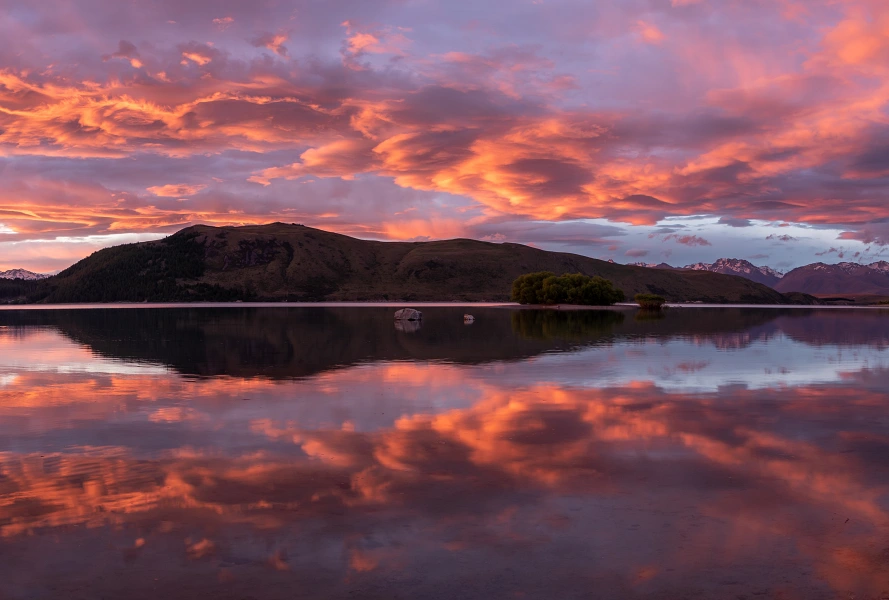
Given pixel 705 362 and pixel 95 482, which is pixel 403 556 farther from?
pixel 705 362

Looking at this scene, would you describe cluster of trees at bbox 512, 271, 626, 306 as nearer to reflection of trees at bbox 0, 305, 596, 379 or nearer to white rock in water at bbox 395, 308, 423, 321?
white rock in water at bbox 395, 308, 423, 321

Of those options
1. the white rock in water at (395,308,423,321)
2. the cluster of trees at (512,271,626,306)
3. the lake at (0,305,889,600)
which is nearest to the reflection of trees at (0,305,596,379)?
the lake at (0,305,889,600)

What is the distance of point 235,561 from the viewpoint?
10.7m

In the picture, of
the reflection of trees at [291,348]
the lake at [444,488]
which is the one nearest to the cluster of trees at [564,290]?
the reflection of trees at [291,348]

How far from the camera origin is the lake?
33.6 ft

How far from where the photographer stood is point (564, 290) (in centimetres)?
17688

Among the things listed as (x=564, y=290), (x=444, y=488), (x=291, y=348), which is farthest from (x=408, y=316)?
(x=564, y=290)

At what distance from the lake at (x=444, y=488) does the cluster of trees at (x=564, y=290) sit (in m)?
146

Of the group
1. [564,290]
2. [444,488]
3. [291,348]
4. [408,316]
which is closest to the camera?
[444,488]

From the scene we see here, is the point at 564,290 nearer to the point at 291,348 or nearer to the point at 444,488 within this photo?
the point at 291,348

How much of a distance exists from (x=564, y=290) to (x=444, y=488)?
165334mm

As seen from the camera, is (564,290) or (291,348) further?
(564,290)

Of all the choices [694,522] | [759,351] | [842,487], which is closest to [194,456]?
[694,522]

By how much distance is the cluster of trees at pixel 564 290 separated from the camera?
176750mm
